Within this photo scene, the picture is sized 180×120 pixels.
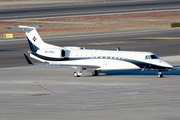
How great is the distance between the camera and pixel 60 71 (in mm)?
45188

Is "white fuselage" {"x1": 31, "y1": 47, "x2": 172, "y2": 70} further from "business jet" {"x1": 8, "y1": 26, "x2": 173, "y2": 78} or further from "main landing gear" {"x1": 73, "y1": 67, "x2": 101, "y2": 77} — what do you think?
"main landing gear" {"x1": 73, "y1": 67, "x2": 101, "y2": 77}

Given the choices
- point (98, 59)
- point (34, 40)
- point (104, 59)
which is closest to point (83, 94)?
point (104, 59)

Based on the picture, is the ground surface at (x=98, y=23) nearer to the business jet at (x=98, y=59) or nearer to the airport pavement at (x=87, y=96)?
the business jet at (x=98, y=59)

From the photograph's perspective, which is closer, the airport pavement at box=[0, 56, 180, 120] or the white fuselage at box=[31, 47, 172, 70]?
the airport pavement at box=[0, 56, 180, 120]

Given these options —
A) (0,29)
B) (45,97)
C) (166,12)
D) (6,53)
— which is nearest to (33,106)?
(45,97)

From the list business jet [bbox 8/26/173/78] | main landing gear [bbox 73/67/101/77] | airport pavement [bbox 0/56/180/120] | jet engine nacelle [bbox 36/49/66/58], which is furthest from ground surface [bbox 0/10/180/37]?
main landing gear [bbox 73/67/101/77]

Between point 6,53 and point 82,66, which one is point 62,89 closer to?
point 82,66

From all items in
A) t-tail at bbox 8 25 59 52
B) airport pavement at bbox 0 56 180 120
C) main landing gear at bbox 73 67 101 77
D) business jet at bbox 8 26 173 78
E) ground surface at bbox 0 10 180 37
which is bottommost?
airport pavement at bbox 0 56 180 120

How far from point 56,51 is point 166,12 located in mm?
85282

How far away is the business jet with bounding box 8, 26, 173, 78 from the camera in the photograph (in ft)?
123

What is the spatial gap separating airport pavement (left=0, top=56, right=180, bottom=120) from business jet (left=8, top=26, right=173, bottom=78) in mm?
1222

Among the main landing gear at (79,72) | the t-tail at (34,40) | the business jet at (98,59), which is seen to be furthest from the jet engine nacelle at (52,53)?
the main landing gear at (79,72)

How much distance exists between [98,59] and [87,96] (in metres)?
10.2

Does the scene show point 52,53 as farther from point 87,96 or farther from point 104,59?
point 87,96
